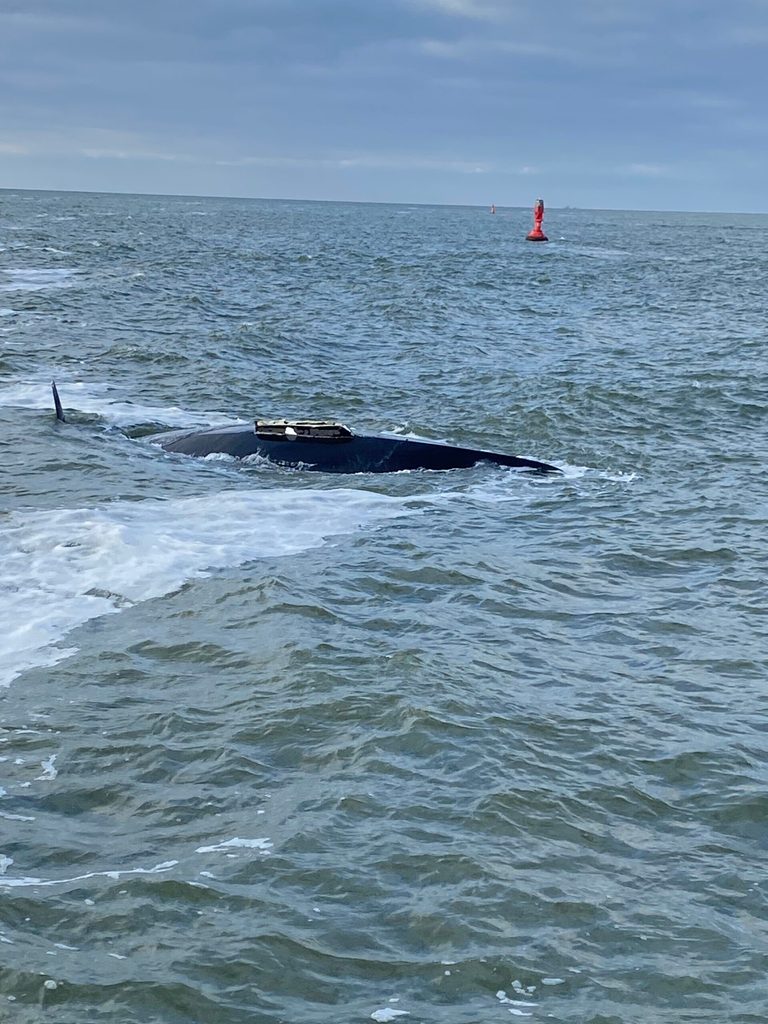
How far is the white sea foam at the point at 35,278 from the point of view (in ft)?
159

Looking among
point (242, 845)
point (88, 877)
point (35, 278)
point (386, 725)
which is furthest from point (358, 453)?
point (35, 278)

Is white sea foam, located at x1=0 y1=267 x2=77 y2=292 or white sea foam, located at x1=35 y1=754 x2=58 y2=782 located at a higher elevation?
white sea foam, located at x1=0 y1=267 x2=77 y2=292

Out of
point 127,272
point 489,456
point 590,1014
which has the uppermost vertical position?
point 127,272

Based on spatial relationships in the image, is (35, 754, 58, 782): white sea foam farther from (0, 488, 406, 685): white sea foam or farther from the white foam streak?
(0, 488, 406, 685): white sea foam

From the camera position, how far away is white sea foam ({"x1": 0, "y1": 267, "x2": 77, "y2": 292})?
159 feet

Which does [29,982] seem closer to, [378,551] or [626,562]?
[378,551]

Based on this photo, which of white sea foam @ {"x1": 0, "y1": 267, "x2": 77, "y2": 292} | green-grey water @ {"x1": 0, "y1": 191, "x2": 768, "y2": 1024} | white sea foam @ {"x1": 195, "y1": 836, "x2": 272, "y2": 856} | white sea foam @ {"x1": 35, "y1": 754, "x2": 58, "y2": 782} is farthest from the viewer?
white sea foam @ {"x1": 0, "y1": 267, "x2": 77, "y2": 292}

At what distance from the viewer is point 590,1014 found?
6.89m

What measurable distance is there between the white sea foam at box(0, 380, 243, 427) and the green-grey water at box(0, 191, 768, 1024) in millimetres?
A: 186

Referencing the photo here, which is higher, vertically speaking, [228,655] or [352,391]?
[352,391]

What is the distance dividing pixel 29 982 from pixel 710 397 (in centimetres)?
2412

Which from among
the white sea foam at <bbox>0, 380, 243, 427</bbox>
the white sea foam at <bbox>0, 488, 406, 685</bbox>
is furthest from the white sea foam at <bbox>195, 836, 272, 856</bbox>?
the white sea foam at <bbox>0, 380, 243, 427</bbox>

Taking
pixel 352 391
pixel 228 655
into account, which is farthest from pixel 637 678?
pixel 352 391

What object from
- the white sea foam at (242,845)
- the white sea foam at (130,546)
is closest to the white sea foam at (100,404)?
the white sea foam at (130,546)
